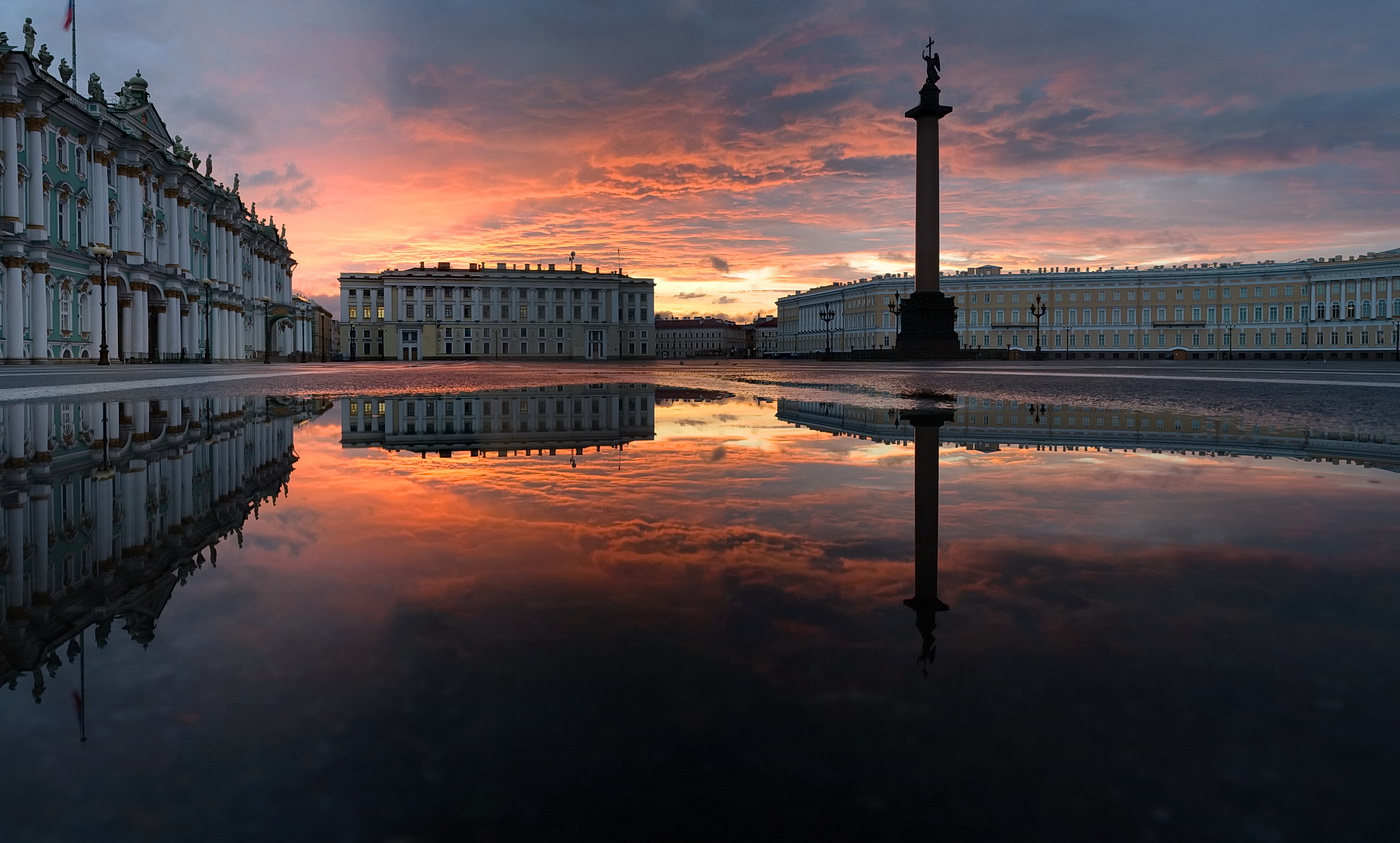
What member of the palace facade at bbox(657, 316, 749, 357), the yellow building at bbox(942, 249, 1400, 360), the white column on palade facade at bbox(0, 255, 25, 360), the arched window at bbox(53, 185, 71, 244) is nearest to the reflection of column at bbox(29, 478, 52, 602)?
the white column on palade facade at bbox(0, 255, 25, 360)

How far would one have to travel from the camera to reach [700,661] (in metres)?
1.81

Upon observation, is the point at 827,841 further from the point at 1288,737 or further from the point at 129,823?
the point at 129,823

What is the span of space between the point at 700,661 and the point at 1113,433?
20.0 ft

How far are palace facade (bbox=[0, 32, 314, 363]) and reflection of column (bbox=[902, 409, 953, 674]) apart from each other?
3246cm

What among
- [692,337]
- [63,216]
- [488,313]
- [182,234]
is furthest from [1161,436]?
[692,337]

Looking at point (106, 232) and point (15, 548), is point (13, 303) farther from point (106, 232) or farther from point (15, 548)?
point (15, 548)

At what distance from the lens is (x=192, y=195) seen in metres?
46.4

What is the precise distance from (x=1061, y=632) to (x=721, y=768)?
1.04m

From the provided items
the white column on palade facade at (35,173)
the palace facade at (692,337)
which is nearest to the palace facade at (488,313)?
the palace facade at (692,337)

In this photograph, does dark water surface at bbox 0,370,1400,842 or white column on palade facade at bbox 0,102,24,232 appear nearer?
dark water surface at bbox 0,370,1400,842

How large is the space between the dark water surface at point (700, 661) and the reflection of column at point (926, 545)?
0.02 metres

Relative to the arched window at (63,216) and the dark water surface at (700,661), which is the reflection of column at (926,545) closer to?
the dark water surface at (700,661)

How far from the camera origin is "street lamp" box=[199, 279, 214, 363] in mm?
46125

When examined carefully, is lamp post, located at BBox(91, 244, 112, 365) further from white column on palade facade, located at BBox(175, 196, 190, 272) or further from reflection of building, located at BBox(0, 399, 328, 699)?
reflection of building, located at BBox(0, 399, 328, 699)
